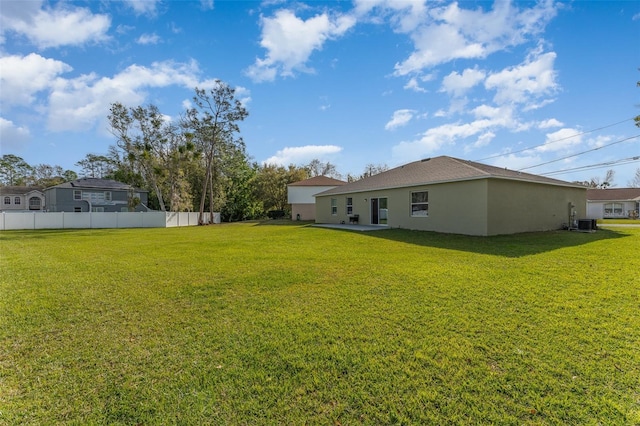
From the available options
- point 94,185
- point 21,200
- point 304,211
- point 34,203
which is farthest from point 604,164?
point 21,200

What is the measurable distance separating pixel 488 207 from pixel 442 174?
9.11 ft

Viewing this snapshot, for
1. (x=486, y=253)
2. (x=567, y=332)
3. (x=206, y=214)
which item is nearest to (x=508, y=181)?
(x=486, y=253)

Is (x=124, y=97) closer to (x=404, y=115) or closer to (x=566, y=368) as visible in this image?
(x=404, y=115)

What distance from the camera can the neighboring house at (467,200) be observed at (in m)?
11.8

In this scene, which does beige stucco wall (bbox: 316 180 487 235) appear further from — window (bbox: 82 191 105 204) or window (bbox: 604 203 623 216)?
window (bbox: 604 203 623 216)

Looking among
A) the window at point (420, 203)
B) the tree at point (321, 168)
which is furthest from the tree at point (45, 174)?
the window at point (420, 203)

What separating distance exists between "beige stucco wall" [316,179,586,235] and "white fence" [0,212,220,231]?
19.4 m

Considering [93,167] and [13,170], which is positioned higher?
[93,167]

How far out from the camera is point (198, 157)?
28.5 m

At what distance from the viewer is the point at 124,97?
25625 mm

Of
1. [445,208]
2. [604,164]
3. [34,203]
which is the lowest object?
[445,208]

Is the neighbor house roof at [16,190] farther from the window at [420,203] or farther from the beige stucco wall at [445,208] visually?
the window at [420,203]

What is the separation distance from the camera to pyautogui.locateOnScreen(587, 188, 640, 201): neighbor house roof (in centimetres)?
3406

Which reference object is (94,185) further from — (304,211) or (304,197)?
(304,211)
